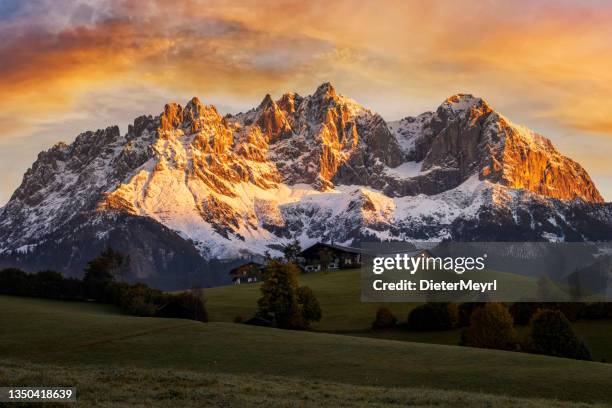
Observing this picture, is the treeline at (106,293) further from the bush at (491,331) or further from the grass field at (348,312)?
the bush at (491,331)

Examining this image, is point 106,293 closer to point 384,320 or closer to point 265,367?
point 384,320

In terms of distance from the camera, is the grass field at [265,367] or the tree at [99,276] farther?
the tree at [99,276]

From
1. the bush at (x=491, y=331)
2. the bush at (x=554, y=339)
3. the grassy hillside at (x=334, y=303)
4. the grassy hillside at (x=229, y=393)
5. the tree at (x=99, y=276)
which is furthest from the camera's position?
the tree at (x=99, y=276)

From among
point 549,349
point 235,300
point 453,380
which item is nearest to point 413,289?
A: point 235,300

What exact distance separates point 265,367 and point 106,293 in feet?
207

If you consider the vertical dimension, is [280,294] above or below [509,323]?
above

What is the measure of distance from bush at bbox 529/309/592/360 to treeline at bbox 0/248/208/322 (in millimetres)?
43869

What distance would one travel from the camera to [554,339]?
2982 inches

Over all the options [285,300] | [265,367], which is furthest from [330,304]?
[265,367]

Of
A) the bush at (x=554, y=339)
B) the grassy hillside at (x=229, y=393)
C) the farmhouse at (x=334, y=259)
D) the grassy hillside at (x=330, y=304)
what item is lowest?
the grassy hillside at (x=229, y=393)

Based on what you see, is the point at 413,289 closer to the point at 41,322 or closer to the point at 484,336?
the point at 484,336

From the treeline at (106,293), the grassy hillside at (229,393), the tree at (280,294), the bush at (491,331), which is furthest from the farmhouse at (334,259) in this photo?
the grassy hillside at (229,393)

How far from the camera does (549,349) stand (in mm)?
75812

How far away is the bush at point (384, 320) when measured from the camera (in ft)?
339
